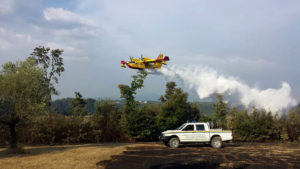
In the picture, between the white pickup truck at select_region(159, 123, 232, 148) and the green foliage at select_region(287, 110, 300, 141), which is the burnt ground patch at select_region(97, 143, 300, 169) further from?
the green foliage at select_region(287, 110, 300, 141)

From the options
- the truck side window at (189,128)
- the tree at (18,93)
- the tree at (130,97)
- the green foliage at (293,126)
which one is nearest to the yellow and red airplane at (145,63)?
the tree at (130,97)

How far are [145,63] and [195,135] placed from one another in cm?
2325

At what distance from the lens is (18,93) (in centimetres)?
1527

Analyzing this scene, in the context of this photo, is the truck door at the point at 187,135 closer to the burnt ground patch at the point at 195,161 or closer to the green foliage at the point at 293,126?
the burnt ground patch at the point at 195,161

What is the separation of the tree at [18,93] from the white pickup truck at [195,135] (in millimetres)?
8619

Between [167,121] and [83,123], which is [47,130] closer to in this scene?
[83,123]

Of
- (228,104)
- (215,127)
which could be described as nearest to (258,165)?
(215,127)

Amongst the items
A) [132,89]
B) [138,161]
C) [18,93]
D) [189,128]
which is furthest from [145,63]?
[138,161]

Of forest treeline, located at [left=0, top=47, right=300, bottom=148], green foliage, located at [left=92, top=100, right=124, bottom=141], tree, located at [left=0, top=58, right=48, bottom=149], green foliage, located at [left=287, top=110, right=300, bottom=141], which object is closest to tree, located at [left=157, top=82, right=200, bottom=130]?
forest treeline, located at [left=0, top=47, right=300, bottom=148]

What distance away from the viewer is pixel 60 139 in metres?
21.7

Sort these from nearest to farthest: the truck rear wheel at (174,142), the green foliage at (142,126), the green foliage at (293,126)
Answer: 1. the truck rear wheel at (174,142)
2. the green foliage at (142,126)
3. the green foliage at (293,126)

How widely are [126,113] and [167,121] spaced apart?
3.98 m

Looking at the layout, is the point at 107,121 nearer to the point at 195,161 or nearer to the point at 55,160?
the point at 55,160

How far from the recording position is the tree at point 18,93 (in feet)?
49.4
